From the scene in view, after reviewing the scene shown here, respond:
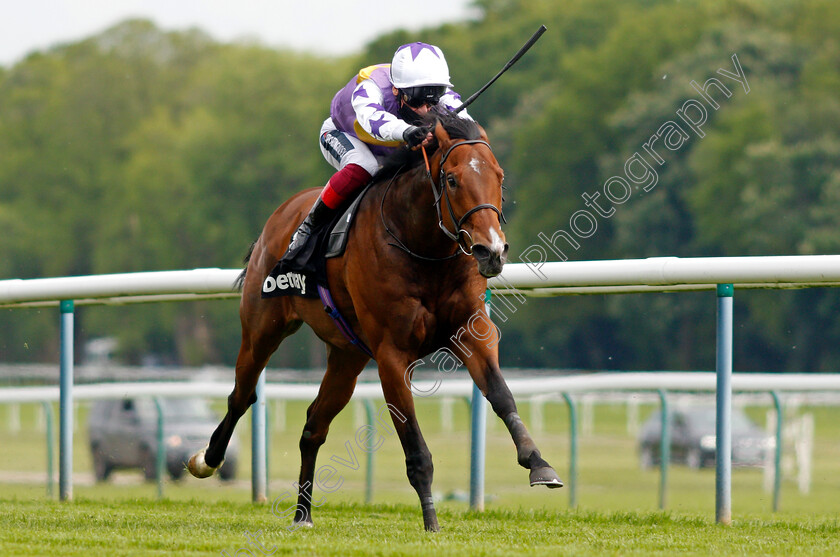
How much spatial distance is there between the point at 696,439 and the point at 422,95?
41.3 feet

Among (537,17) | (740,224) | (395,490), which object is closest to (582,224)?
(740,224)

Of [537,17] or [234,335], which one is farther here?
[537,17]

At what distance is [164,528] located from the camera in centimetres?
560

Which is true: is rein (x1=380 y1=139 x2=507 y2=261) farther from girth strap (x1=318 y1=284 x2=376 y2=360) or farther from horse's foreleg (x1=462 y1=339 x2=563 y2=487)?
girth strap (x1=318 y1=284 x2=376 y2=360)

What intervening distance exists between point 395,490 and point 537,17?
4502cm

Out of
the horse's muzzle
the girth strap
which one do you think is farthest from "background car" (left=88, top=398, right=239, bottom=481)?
the horse's muzzle

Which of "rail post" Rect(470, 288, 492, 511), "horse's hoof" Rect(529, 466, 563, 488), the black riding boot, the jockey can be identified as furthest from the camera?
"rail post" Rect(470, 288, 492, 511)

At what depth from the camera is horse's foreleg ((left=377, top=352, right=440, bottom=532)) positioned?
5312 millimetres

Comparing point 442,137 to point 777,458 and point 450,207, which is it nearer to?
point 450,207

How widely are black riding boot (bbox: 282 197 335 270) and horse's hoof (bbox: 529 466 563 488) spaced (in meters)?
1.67

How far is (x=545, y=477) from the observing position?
4859mm

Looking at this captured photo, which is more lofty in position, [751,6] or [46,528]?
[751,6]

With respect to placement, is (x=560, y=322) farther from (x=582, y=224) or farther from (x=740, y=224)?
(x=582, y=224)

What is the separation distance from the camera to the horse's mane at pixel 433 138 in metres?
5.30
